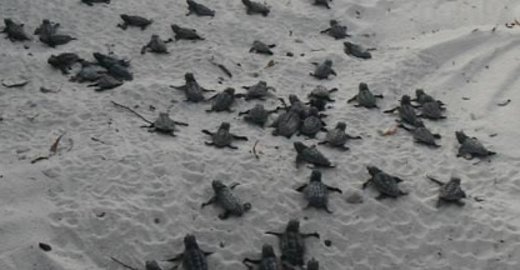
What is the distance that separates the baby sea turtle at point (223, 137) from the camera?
6379mm

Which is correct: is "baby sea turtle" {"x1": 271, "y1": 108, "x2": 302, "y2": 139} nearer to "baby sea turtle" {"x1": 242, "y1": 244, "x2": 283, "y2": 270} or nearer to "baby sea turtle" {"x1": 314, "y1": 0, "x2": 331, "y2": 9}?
"baby sea turtle" {"x1": 242, "y1": 244, "x2": 283, "y2": 270}

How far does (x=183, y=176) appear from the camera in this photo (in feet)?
19.4

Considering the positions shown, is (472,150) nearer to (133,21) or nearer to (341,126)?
(341,126)

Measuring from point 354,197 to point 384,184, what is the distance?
315 millimetres

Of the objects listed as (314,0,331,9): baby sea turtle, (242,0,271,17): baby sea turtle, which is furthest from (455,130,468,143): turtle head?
(314,0,331,9): baby sea turtle

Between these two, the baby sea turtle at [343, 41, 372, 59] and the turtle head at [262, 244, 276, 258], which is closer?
the turtle head at [262, 244, 276, 258]

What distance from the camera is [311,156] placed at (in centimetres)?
625

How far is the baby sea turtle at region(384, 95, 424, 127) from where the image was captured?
23.6 feet

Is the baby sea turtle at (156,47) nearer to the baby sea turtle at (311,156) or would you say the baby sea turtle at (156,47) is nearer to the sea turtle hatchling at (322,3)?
the baby sea turtle at (311,156)

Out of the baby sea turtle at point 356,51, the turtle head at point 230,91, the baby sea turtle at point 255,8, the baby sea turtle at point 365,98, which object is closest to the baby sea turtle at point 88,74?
the turtle head at point 230,91

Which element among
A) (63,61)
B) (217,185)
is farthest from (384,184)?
(63,61)

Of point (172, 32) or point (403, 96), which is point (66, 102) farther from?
point (403, 96)

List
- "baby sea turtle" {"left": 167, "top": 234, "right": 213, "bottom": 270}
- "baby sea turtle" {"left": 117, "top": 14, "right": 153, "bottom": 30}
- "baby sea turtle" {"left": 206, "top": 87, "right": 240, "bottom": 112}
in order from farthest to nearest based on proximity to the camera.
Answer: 1. "baby sea turtle" {"left": 117, "top": 14, "right": 153, "bottom": 30}
2. "baby sea turtle" {"left": 206, "top": 87, "right": 240, "bottom": 112}
3. "baby sea turtle" {"left": 167, "top": 234, "right": 213, "bottom": 270}

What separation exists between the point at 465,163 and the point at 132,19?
490 centimetres
